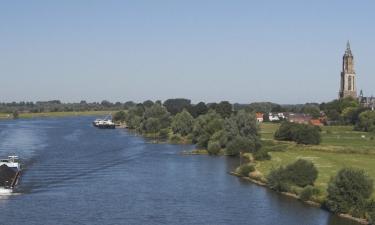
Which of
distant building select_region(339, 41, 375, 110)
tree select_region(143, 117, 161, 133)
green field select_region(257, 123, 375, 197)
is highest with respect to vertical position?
distant building select_region(339, 41, 375, 110)

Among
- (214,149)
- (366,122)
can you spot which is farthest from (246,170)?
(366,122)

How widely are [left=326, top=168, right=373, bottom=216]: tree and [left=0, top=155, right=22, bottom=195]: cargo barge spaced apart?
27647 mm

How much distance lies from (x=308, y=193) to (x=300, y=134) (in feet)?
151

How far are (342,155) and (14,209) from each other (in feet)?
152

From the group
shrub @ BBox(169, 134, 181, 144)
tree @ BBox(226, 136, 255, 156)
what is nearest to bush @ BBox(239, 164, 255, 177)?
tree @ BBox(226, 136, 255, 156)

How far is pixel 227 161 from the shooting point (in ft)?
278

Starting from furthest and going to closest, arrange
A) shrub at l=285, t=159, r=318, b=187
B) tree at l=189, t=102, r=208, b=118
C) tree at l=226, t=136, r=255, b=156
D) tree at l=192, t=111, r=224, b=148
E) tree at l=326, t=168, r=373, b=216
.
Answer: tree at l=189, t=102, r=208, b=118 < tree at l=192, t=111, r=224, b=148 < tree at l=226, t=136, r=255, b=156 < shrub at l=285, t=159, r=318, b=187 < tree at l=326, t=168, r=373, b=216

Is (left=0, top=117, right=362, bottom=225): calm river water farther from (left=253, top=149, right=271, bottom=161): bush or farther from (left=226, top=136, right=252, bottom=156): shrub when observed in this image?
(left=253, top=149, right=271, bottom=161): bush

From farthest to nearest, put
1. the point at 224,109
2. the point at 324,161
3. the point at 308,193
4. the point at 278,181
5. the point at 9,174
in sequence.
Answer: the point at 224,109 → the point at 324,161 → the point at 9,174 → the point at 278,181 → the point at 308,193

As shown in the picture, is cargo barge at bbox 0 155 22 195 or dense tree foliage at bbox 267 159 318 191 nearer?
dense tree foliage at bbox 267 159 318 191

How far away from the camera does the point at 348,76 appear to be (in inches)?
6983

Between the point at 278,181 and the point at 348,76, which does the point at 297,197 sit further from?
the point at 348,76

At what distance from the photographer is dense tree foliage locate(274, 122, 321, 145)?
3856 inches

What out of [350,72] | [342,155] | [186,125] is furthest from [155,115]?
[342,155]
